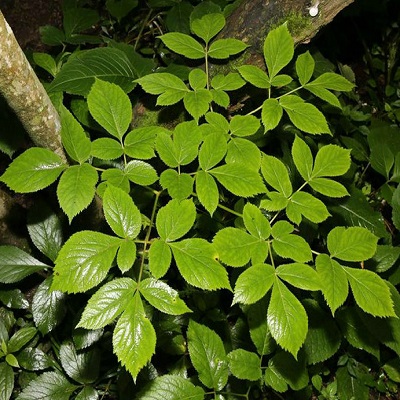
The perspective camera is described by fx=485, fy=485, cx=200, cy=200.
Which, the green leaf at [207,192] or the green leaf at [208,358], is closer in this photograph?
the green leaf at [207,192]

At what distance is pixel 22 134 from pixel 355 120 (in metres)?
1.99

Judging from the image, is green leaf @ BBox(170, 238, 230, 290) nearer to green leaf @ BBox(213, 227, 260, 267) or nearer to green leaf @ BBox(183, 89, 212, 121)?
green leaf @ BBox(213, 227, 260, 267)

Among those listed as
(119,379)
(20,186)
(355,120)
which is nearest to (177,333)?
(119,379)

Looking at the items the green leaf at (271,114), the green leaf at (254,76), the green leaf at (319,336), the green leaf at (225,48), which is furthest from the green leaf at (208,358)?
the green leaf at (225,48)

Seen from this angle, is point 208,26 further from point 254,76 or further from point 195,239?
point 195,239

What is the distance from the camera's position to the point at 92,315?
3.98 ft

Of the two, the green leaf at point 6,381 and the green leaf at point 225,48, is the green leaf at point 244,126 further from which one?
the green leaf at point 6,381

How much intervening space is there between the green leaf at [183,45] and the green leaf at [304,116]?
390mm

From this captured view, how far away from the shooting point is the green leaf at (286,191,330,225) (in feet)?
4.85

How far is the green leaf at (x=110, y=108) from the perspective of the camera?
152cm

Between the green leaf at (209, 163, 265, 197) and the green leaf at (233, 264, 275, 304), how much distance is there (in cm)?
24

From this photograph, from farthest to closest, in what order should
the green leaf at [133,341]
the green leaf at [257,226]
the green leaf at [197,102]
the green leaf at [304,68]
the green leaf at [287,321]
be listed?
the green leaf at [304,68] → the green leaf at [197,102] → the green leaf at [257,226] → the green leaf at [287,321] → the green leaf at [133,341]

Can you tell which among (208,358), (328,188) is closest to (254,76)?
(328,188)

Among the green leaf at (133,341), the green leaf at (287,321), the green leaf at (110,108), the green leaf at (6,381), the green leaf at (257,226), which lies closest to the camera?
the green leaf at (133,341)
